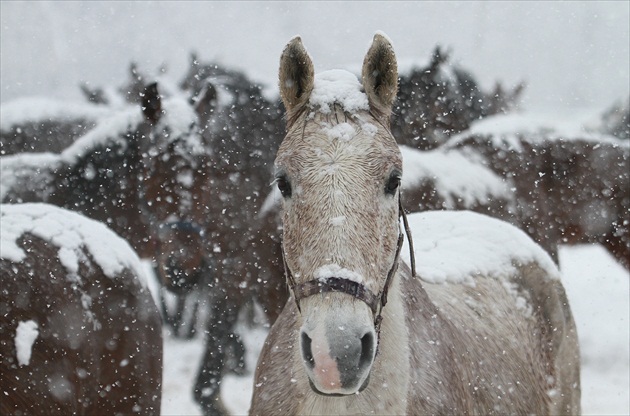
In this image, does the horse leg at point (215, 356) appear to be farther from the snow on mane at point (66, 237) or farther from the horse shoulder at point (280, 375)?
the horse shoulder at point (280, 375)

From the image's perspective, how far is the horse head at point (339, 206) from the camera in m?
1.71

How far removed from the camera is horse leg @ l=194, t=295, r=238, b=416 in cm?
559

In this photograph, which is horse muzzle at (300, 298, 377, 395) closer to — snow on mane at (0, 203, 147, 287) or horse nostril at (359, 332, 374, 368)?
horse nostril at (359, 332, 374, 368)

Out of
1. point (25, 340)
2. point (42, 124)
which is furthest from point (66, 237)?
point (42, 124)

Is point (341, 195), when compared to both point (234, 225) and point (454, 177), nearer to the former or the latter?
point (234, 225)

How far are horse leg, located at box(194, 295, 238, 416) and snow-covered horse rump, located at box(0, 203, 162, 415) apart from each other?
1887 mm

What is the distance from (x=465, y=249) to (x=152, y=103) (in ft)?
10.5

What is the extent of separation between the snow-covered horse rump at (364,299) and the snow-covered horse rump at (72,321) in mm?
1076

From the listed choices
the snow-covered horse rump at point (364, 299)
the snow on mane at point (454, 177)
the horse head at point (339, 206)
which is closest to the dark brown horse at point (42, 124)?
the snow on mane at point (454, 177)

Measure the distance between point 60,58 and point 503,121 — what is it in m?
25.0

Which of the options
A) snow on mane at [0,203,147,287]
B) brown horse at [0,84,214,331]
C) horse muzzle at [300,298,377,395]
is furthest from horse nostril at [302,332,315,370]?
brown horse at [0,84,214,331]

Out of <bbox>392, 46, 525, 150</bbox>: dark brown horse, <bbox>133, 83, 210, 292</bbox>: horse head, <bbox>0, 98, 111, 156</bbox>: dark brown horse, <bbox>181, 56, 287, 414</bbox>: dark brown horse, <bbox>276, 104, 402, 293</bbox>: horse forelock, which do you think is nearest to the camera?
<bbox>276, 104, 402, 293</bbox>: horse forelock

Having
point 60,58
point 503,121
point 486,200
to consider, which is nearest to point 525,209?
point 486,200

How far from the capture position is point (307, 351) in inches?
68.2
